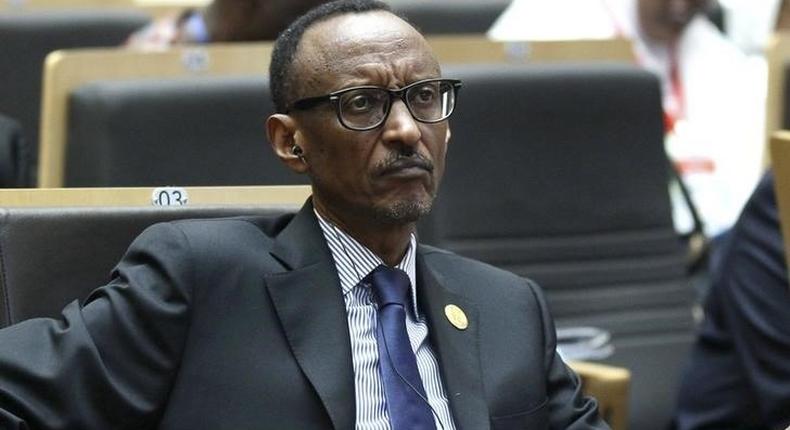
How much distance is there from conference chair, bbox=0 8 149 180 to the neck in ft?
7.56

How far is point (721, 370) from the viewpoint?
3.14 meters

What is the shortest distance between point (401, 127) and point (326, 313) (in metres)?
0.25

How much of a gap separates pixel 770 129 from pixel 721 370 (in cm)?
163

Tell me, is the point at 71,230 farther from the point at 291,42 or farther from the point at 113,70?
the point at 113,70

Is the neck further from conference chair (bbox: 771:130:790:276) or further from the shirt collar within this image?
conference chair (bbox: 771:130:790:276)

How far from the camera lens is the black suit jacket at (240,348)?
1941 millimetres

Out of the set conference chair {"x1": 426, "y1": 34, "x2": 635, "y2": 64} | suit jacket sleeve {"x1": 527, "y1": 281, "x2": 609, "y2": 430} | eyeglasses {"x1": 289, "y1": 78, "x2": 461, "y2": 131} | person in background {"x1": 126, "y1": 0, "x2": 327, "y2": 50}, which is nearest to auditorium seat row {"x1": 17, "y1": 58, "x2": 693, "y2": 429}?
conference chair {"x1": 426, "y1": 34, "x2": 635, "y2": 64}

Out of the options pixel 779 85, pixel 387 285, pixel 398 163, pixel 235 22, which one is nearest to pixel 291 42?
pixel 398 163

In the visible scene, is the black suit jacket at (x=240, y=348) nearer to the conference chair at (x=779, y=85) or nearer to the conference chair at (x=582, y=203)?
the conference chair at (x=582, y=203)

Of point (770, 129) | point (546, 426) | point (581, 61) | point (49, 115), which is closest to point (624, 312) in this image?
point (581, 61)

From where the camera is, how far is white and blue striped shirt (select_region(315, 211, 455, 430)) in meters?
2.07

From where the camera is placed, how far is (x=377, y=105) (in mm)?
2098

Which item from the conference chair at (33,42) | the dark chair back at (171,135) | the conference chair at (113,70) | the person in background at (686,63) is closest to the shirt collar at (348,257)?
the dark chair back at (171,135)

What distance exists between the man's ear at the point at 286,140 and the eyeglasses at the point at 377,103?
0.06 metres
